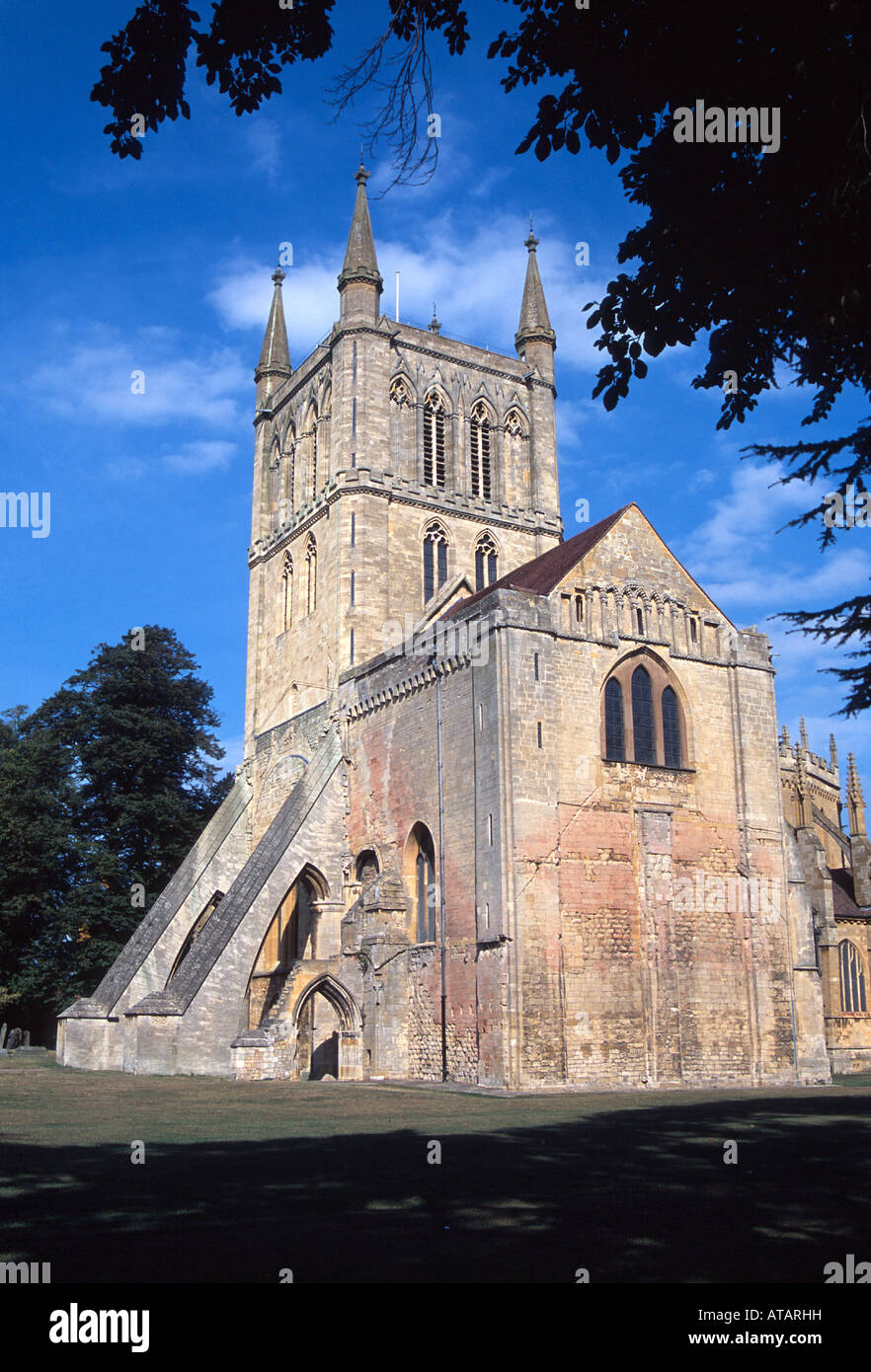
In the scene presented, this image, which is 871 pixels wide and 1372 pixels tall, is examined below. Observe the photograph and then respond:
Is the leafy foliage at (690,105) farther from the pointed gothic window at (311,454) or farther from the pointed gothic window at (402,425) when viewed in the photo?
the pointed gothic window at (311,454)

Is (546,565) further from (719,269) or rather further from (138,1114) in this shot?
(719,269)

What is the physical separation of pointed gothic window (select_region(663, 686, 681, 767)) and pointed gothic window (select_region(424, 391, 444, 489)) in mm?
13833

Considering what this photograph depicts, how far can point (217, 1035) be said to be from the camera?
29.6m

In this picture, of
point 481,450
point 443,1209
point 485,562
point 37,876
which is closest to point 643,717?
point 485,562

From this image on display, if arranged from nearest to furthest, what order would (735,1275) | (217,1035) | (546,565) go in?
(735,1275) → (217,1035) → (546,565)

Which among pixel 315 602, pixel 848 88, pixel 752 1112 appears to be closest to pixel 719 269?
pixel 848 88

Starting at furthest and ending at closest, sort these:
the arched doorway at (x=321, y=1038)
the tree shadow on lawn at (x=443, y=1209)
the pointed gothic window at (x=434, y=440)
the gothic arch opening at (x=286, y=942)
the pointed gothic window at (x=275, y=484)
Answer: the pointed gothic window at (x=275, y=484) → the pointed gothic window at (x=434, y=440) → the gothic arch opening at (x=286, y=942) → the arched doorway at (x=321, y=1038) → the tree shadow on lawn at (x=443, y=1209)

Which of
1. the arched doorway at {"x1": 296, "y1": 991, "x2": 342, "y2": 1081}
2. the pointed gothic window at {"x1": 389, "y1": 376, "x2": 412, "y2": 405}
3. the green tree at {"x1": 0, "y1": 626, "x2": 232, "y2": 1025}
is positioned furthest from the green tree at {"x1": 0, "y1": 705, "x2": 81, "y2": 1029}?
the pointed gothic window at {"x1": 389, "y1": 376, "x2": 412, "y2": 405}

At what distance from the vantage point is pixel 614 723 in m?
29.3

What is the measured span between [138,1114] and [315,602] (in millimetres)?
23830

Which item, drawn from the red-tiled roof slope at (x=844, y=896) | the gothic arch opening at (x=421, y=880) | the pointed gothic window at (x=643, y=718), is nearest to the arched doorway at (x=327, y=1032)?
the gothic arch opening at (x=421, y=880)

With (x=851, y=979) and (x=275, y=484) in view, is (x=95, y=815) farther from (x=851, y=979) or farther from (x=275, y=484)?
(x=851, y=979)

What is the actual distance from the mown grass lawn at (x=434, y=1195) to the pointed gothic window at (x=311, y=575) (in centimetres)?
2374

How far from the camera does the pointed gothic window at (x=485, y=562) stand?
4059 centimetres
